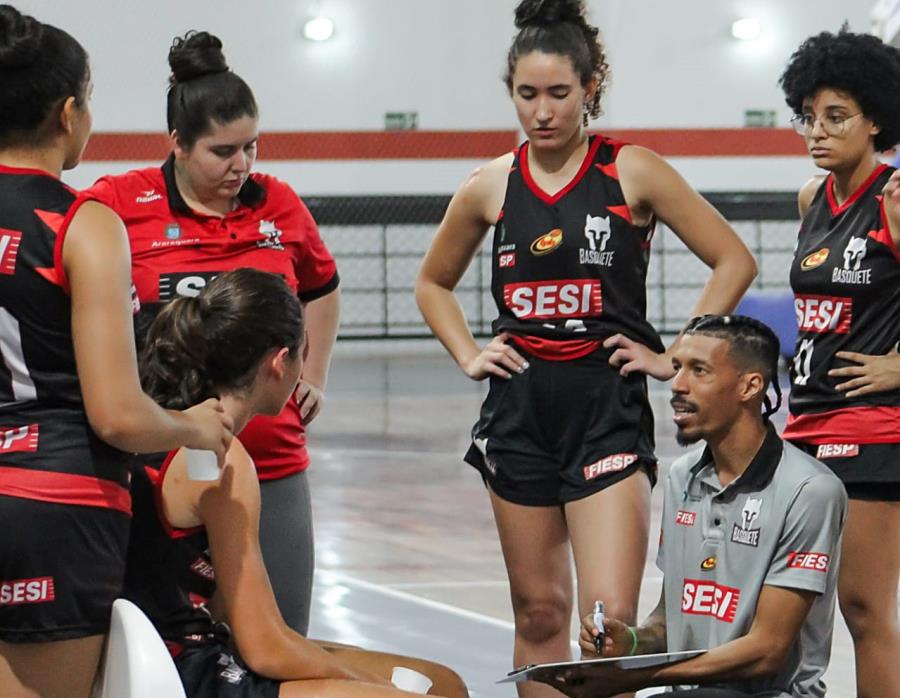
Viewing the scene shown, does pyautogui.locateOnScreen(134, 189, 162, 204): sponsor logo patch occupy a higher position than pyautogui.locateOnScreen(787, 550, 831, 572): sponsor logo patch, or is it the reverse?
pyautogui.locateOnScreen(134, 189, 162, 204): sponsor logo patch

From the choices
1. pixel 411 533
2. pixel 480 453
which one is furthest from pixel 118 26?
pixel 480 453

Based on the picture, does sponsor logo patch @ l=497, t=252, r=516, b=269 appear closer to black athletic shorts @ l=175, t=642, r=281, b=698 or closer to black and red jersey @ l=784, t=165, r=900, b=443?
black and red jersey @ l=784, t=165, r=900, b=443

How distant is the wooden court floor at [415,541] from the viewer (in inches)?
199

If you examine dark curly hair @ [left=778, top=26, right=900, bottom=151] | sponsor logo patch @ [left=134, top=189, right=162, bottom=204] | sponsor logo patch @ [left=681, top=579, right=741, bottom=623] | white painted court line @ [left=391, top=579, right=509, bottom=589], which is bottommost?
white painted court line @ [left=391, top=579, right=509, bottom=589]

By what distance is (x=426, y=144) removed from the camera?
1855 cm

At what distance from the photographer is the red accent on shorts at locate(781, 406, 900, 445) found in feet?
10.9

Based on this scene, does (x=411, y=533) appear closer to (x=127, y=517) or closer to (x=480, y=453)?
(x=480, y=453)

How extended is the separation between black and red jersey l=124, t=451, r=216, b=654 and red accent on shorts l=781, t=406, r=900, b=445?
1.56m

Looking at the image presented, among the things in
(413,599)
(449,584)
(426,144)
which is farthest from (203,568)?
(426,144)

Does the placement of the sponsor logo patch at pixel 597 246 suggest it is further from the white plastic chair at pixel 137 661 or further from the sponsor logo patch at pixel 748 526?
the white plastic chair at pixel 137 661

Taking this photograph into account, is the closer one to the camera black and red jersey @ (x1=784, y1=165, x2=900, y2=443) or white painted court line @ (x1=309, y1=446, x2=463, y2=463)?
black and red jersey @ (x1=784, y1=165, x2=900, y2=443)

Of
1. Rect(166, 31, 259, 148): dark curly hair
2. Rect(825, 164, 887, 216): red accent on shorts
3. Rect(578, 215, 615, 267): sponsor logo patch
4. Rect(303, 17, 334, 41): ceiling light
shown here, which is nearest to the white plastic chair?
Rect(166, 31, 259, 148): dark curly hair

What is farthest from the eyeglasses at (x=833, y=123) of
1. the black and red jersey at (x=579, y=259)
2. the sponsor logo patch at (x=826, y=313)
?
the black and red jersey at (x=579, y=259)

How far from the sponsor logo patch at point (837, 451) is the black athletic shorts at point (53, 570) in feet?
5.73
